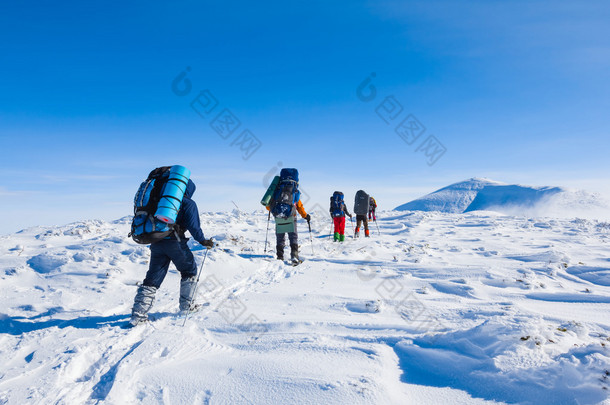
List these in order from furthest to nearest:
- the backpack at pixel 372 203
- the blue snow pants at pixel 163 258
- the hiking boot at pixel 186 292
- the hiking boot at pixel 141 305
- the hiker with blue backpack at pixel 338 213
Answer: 1. the backpack at pixel 372 203
2. the hiker with blue backpack at pixel 338 213
3. the hiking boot at pixel 186 292
4. the blue snow pants at pixel 163 258
5. the hiking boot at pixel 141 305

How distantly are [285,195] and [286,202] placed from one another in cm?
18

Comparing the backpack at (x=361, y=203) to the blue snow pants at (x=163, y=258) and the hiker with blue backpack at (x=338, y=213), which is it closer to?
the hiker with blue backpack at (x=338, y=213)

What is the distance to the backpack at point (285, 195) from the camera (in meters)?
7.94

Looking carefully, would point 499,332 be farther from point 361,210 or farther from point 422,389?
point 361,210

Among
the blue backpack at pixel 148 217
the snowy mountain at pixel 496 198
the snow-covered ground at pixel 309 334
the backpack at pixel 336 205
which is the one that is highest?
the snowy mountain at pixel 496 198

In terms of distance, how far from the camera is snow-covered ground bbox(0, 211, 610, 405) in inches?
96.3

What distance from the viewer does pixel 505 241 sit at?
1153cm

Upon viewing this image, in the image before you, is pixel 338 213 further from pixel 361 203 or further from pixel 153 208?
pixel 153 208

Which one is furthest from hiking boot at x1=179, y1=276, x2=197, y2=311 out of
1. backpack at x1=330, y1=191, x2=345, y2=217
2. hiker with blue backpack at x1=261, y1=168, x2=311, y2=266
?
backpack at x1=330, y1=191, x2=345, y2=217

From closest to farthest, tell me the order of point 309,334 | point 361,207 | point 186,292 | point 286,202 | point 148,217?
point 309,334 → point 148,217 → point 186,292 → point 286,202 → point 361,207

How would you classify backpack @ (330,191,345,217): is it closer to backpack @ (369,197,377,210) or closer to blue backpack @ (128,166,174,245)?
backpack @ (369,197,377,210)

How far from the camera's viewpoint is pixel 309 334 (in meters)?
3.57

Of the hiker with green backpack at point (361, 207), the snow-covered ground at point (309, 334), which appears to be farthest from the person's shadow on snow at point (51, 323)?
the hiker with green backpack at point (361, 207)

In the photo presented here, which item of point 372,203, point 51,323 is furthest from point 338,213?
point 51,323
